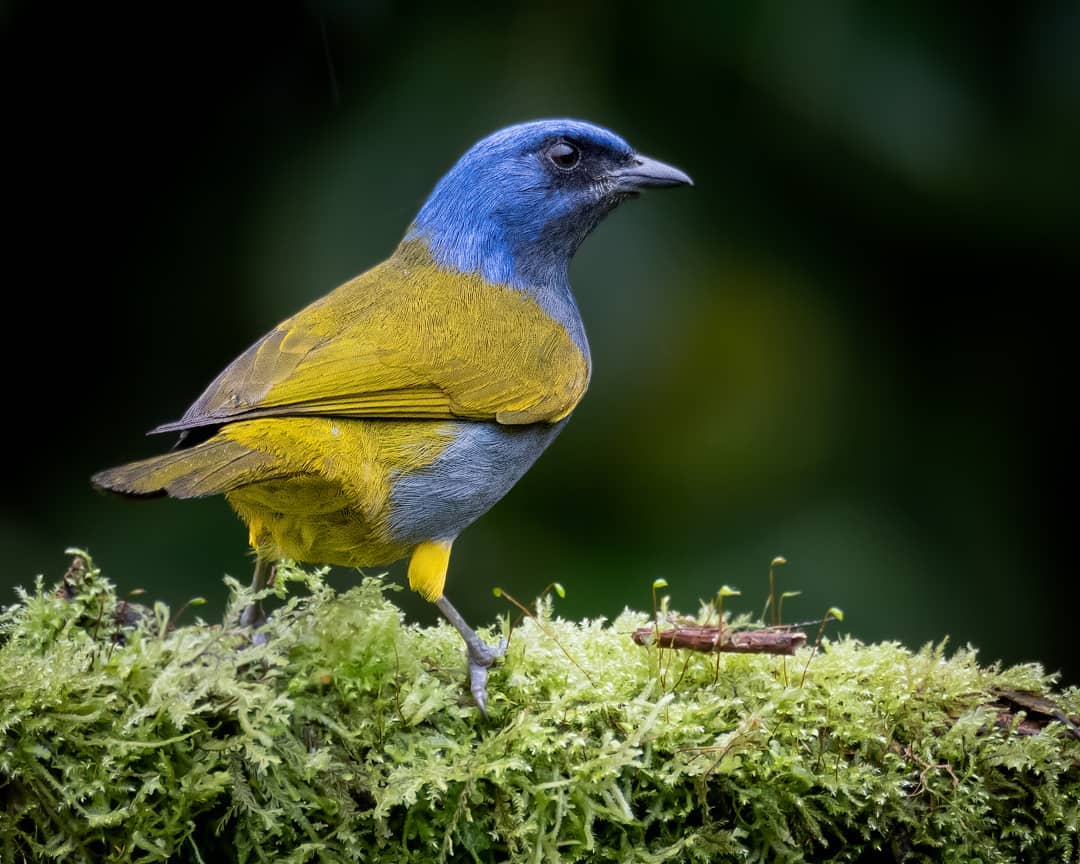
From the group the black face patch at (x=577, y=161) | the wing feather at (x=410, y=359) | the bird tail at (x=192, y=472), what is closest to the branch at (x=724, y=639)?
the wing feather at (x=410, y=359)

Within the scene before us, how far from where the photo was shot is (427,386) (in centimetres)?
327

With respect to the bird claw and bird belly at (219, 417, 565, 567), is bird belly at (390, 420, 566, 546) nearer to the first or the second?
bird belly at (219, 417, 565, 567)

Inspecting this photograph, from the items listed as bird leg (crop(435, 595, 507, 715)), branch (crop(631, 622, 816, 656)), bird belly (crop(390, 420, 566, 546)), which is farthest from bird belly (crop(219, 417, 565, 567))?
branch (crop(631, 622, 816, 656))

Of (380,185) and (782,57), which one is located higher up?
(782,57)

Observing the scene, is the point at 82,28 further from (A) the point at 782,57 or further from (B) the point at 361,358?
(A) the point at 782,57

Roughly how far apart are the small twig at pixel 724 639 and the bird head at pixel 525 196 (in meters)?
1.37

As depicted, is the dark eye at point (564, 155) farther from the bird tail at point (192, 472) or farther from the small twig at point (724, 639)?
the small twig at point (724, 639)

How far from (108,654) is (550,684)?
961 millimetres

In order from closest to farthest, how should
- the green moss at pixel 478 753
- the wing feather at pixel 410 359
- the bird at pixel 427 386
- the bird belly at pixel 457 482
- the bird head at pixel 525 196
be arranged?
the green moss at pixel 478 753 → the bird at pixel 427 386 → the wing feather at pixel 410 359 → the bird belly at pixel 457 482 → the bird head at pixel 525 196

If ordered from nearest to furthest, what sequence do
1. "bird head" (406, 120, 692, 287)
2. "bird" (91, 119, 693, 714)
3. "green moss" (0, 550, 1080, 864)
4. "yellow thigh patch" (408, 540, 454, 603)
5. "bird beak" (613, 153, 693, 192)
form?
"green moss" (0, 550, 1080, 864)
"bird" (91, 119, 693, 714)
"yellow thigh patch" (408, 540, 454, 603)
"bird head" (406, 120, 692, 287)
"bird beak" (613, 153, 693, 192)

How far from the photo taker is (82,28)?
14.9 ft

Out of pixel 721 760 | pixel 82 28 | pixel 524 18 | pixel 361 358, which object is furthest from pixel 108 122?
pixel 721 760

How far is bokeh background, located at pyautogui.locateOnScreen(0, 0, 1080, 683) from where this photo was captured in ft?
14.4

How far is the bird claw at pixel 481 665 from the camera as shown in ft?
9.04
